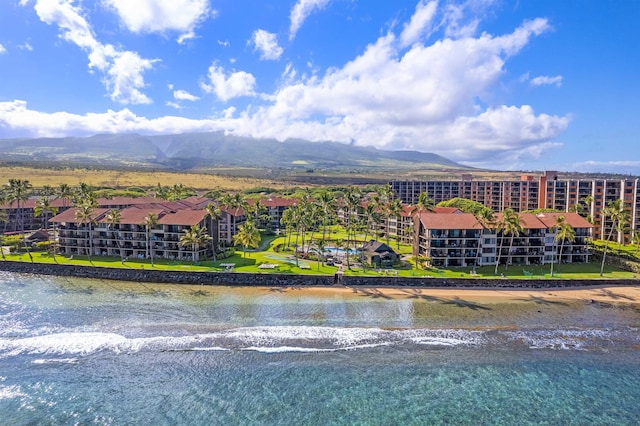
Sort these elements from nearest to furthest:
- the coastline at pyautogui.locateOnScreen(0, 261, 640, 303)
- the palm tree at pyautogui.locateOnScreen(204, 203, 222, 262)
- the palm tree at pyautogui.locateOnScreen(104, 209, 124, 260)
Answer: the coastline at pyautogui.locateOnScreen(0, 261, 640, 303), the palm tree at pyautogui.locateOnScreen(104, 209, 124, 260), the palm tree at pyautogui.locateOnScreen(204, 203, 222, 262)

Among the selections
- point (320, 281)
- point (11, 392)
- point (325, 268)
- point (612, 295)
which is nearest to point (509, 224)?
point (612, 295)

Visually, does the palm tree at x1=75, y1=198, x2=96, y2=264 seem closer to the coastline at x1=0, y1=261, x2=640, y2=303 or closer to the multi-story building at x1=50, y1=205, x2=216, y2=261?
the multi-story building at x1=50, y1=205, x2=216, y2=261

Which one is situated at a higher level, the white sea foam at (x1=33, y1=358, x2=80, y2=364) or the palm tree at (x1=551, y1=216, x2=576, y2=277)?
the palm tree at (x1=551, y1=216, x2=576, y2=277)

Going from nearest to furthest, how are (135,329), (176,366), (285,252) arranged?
(176,366), (135,329), (285,252)

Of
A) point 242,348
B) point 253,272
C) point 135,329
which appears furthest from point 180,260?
point 242,348

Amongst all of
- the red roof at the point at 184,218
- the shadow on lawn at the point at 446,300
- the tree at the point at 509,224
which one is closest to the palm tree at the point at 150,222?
the red roof at the point at 184,218

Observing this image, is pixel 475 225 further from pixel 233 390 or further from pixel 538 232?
pixel 233 390

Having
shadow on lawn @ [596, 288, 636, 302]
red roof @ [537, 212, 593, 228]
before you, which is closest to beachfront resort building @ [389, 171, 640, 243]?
red roof @ [537, 212, 593, 228]

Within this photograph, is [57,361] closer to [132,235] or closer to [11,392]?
[11,392]
